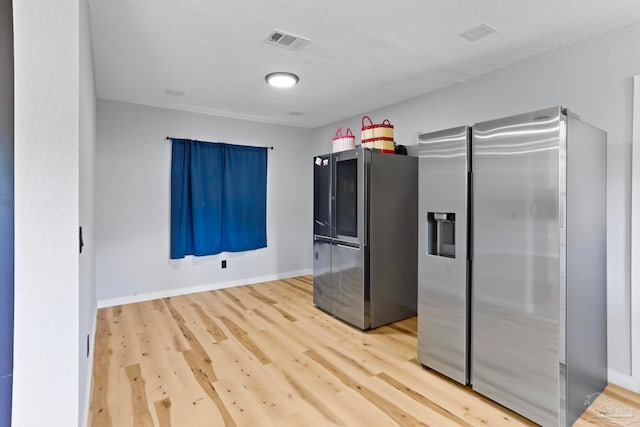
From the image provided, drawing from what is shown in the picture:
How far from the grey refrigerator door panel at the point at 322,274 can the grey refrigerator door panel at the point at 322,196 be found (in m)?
0.13

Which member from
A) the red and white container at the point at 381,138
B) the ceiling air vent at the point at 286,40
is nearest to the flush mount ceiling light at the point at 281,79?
the ceiling air vent at the point at 286,40

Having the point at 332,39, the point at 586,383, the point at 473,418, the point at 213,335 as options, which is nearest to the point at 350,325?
the point at 213,335

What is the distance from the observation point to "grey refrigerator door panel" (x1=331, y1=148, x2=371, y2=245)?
10.8 feet

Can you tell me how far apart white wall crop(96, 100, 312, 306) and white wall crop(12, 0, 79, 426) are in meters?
2.94

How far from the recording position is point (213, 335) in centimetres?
322

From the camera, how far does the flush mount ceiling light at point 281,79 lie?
Result: 323cm

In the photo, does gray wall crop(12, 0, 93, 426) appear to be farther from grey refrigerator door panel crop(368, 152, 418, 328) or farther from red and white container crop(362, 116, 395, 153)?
red and white container crop(362, 116, 395, 153)

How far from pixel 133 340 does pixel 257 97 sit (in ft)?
9.44

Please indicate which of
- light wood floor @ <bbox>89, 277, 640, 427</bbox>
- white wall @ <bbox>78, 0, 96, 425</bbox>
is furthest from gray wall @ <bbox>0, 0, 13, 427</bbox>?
light wood floor @ <bbox>89, 277, 640, 427</bbox>

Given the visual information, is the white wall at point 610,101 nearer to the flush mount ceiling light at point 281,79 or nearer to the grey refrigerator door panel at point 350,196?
the grey refrigerator door panel at point 350,196

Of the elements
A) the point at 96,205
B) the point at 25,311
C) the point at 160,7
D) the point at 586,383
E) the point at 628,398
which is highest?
the point at 160,7

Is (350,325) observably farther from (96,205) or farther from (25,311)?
(96,205)

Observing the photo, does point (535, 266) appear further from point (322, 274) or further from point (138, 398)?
point (138, 398)

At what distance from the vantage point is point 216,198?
470 cm
